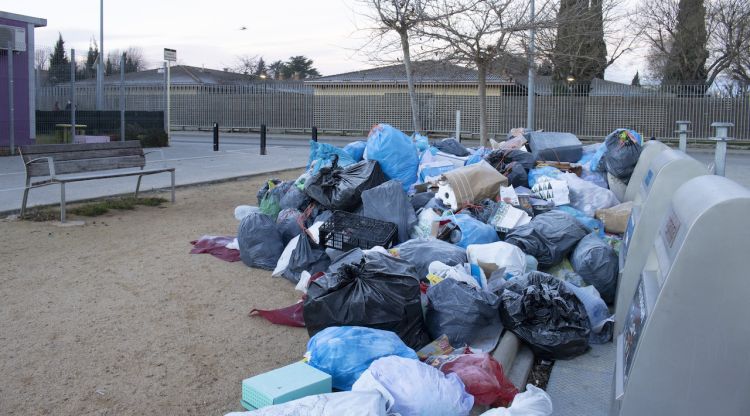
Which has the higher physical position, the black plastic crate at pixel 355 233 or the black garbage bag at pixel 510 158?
the black garbage bag at pixel 510 158

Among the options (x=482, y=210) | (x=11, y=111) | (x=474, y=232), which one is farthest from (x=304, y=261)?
(x=11, y=111)

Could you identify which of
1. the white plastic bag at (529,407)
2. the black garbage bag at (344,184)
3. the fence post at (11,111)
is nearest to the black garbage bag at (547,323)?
the white plastic bag at (529,407)

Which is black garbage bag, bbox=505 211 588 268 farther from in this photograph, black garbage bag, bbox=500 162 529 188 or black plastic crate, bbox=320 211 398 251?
black garbage bag, bbox=500 162 529 188

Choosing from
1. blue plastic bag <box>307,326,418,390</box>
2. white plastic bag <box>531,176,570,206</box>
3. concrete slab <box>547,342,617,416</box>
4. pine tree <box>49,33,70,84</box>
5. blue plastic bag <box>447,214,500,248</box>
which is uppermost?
pine tree <box>49,33,70,84</box>

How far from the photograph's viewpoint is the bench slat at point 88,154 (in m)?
8.03

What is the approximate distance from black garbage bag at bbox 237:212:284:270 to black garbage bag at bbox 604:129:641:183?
368 centimetres

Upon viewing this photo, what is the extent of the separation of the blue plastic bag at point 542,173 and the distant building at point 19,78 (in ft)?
43.2

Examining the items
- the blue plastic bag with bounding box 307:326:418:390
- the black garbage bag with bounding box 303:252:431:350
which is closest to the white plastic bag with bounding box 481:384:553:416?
the blue plastic bag with bounding box 307:326:418:390

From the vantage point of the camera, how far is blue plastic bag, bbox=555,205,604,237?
6.25 meters

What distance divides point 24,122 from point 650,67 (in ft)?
105

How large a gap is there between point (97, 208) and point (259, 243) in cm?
339

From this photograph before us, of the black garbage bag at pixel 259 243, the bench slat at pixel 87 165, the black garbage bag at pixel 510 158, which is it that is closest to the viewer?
the black garbage bag at pixel 259 243

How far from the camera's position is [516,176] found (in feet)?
24.6

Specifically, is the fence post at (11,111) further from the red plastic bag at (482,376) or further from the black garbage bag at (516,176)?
the red plastic bag at (482,376)
